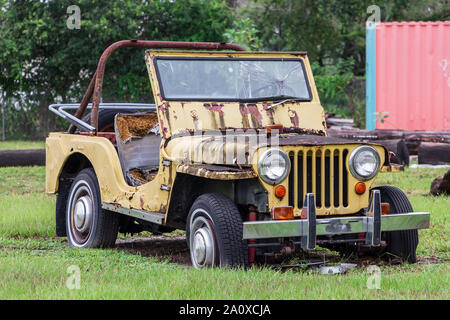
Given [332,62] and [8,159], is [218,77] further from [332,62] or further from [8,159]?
[332,62]

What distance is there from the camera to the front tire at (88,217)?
26.2 ft

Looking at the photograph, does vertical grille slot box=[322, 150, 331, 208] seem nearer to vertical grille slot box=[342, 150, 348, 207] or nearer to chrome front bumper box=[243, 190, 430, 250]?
vertical grille slot box=[342, 150, 348, 207]

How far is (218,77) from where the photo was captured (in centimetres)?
762

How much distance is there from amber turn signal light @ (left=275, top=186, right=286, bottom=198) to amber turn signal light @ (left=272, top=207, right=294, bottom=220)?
10 cm

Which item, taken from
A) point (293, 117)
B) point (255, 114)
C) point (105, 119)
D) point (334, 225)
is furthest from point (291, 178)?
point (105, 119)

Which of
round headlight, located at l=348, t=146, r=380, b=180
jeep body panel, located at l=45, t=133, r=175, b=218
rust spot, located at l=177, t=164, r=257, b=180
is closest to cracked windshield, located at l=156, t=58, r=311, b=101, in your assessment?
jeep body panel, located at l=45, t=133, r=175, b=218

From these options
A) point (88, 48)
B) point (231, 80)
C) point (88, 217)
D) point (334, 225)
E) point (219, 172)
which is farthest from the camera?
point (88, 48)

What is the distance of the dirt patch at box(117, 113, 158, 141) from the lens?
824cm

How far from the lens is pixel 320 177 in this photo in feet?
20.9

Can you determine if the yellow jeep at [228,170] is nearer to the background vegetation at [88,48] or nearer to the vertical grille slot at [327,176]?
the vertical grille slot at [327,176]

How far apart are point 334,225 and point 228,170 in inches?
34.2

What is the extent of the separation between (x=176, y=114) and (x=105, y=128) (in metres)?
1.92

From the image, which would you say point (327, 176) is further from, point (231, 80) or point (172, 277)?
point (231, 80)
